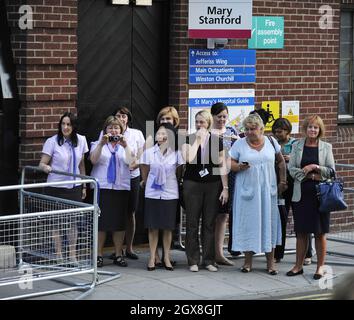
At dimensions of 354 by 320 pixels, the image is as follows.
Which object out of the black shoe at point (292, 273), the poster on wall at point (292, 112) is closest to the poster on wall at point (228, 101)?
the poster on wall at point (292, 112)

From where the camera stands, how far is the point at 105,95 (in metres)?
11.2

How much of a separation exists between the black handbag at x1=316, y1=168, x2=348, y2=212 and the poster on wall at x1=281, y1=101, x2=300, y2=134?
113 inches

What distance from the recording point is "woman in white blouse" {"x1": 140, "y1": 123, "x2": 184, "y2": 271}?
10.1 m

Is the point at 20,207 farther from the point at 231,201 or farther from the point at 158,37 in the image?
the point at 158,37

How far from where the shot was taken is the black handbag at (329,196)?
985 centimetres

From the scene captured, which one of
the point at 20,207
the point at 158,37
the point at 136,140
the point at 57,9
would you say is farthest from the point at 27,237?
the point at 158,37

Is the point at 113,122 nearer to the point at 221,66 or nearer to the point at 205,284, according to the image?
the point at 205,284

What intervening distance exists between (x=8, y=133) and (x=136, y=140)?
1.53 meters

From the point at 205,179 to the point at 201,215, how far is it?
1.59 feet

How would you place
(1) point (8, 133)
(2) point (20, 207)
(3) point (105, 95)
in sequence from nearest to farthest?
(2) point (20, 207) → (1) point (8, 133) → (3) point (105, 95)

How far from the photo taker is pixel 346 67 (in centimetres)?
1367

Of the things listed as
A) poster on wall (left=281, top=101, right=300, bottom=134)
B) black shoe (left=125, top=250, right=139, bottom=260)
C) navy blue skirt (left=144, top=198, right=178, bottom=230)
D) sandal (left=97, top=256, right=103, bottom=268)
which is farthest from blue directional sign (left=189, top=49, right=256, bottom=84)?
sandal (left=97, top=256, right=103, bottom=268)

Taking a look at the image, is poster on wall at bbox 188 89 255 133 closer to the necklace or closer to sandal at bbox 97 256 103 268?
the necklace

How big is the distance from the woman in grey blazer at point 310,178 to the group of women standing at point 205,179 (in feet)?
0.04
